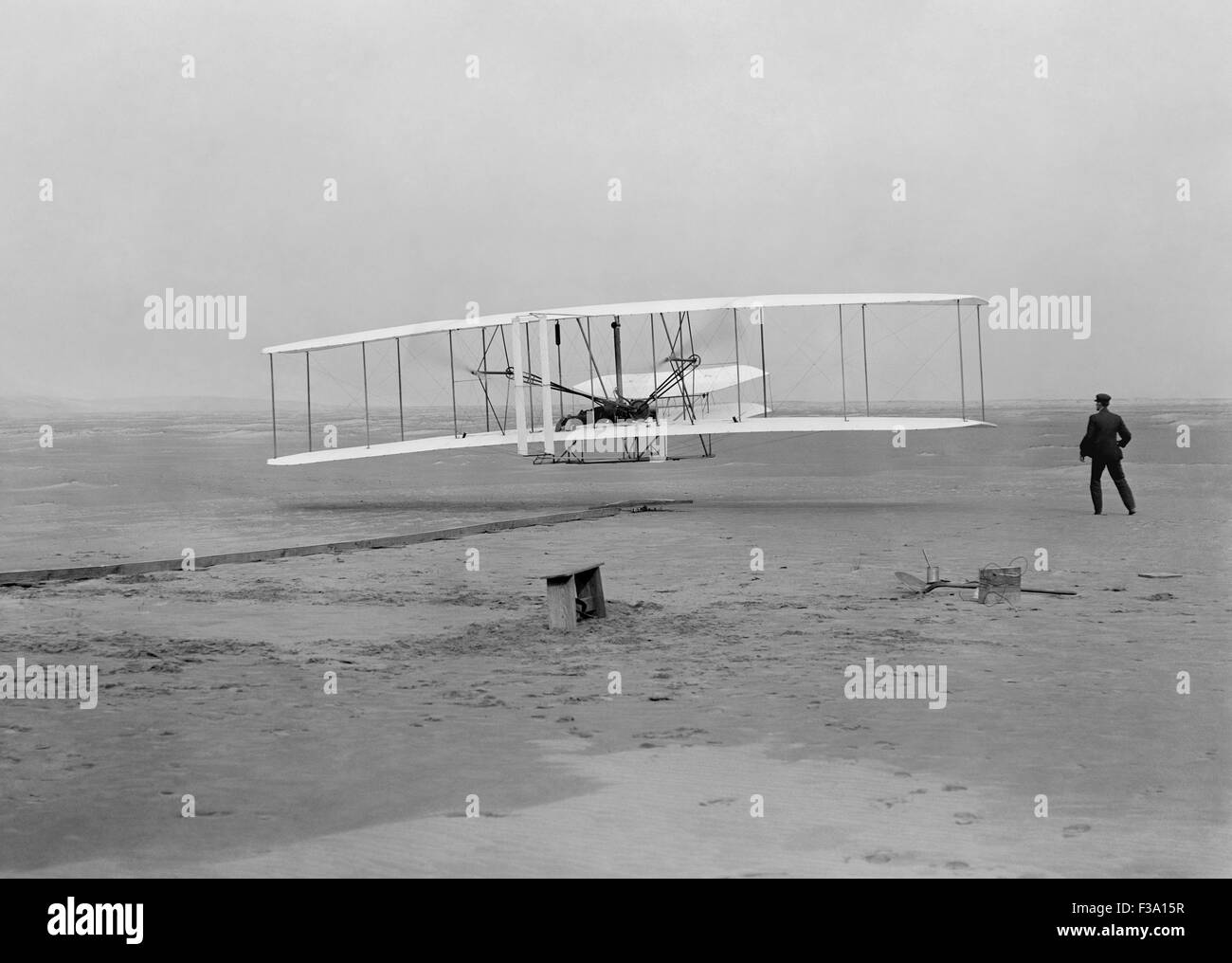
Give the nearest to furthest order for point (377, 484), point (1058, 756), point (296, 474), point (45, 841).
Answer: point (45, 841) < point (1058, 756) < point (377, 484) < point (296, 474)

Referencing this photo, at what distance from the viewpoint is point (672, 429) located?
24.5 metres

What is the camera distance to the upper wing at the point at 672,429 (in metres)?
23.1

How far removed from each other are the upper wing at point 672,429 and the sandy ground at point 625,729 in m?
8.60

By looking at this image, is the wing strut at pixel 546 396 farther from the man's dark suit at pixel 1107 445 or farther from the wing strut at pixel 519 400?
the man's dark suit at pixel 1107 445

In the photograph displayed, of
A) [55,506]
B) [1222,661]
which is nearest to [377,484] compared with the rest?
[55,506]

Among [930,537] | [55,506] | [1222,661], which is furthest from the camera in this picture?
[55,506]

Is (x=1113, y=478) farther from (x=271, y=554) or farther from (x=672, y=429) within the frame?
(x=271, y=554)

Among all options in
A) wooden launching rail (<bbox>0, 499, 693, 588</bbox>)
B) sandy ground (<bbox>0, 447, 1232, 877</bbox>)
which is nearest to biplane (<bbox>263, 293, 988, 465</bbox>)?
wooden launching rail (<bbox>0, 499, 693, 588</bbox>)

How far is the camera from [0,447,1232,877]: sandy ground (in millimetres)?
5723

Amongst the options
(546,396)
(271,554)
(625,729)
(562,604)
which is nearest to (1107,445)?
(546,396)

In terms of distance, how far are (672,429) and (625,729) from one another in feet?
55.8

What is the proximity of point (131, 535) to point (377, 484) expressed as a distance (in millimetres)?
13528

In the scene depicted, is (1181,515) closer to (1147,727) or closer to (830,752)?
(1147,727)

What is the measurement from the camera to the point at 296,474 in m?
37.2
